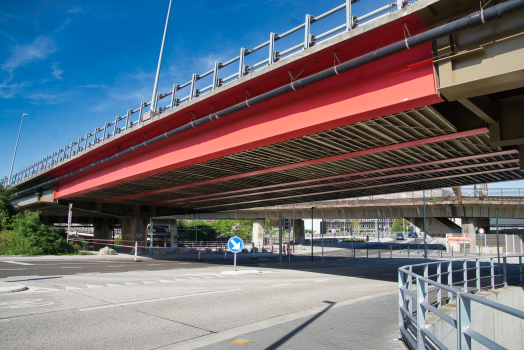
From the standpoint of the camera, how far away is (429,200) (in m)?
44.2

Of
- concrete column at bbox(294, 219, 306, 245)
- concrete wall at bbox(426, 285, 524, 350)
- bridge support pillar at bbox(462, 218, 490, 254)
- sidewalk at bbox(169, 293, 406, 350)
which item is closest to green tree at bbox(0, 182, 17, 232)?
sidewalk at bbox(169, 293, 406, 350)

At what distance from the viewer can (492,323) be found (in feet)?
32.7

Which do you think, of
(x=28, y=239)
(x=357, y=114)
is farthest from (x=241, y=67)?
(x=28, y=239)

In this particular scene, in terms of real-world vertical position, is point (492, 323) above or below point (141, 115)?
below

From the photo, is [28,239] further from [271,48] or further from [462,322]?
[462,322]

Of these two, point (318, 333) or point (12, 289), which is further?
point (12, 289)

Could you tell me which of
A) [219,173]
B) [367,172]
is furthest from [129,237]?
[367,172]

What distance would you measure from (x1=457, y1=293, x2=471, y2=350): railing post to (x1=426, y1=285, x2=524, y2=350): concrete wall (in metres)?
2.70

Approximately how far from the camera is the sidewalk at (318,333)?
18.5 ft

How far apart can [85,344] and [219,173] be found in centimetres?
1534

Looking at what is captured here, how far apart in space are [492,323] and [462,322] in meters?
8.29

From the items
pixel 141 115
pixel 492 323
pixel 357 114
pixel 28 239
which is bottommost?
pixel 492 323

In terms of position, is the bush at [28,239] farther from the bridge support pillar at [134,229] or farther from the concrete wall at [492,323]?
the concrete wall at [492,323]

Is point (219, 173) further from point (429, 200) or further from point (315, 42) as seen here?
point (429, 200)
